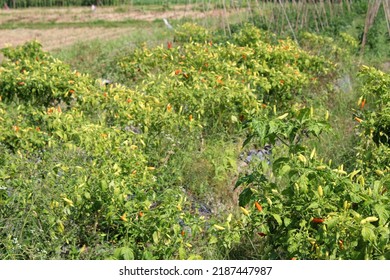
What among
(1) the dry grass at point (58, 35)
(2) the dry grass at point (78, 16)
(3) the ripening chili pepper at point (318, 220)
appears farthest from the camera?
(2) the dry grass at point (78, 16)

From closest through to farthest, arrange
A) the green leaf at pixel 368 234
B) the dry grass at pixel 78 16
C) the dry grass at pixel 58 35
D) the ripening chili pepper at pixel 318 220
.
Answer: the green leaf at pixel 368 234 → the ripening chili pepper at pixel 318 220 → the dry grass at pixel 58 35 → the dry grass at pixel 78 16

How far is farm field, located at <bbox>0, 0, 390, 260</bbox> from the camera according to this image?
2672 mm

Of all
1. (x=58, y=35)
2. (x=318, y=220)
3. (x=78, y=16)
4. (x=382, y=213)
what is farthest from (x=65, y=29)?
(x=382, y=213)

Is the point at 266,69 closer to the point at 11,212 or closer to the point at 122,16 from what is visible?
the point at 11,212

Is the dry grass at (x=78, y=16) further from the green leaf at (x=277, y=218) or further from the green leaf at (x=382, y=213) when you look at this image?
the green leaf at (x=382, y=213)

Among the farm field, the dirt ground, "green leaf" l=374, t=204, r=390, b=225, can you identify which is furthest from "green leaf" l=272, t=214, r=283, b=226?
the dirt ground

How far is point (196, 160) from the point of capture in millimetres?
4414

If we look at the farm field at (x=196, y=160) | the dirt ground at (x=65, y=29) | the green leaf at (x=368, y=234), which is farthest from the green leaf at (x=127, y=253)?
the dirt ground at (x=65, y=29)

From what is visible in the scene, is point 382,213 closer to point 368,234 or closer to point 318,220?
point 368,234

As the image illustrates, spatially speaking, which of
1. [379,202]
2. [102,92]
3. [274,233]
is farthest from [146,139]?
[379,202]

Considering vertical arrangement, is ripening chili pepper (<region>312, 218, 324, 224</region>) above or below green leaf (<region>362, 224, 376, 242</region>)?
below

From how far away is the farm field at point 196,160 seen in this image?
267 cm

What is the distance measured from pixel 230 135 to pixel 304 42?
3.47 m

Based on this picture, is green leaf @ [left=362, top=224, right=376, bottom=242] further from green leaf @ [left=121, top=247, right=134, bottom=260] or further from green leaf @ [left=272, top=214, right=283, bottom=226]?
green leaf @ [left=121, top=247, right=134, bottom=260]
